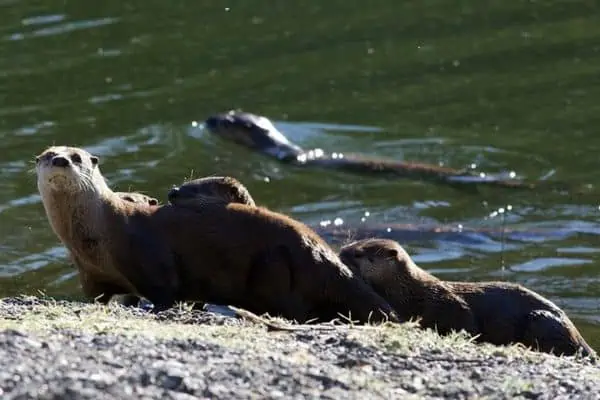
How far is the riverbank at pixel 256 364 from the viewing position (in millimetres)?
4871

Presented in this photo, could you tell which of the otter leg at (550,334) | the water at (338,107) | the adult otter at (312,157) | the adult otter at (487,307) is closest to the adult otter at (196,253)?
the adult otter at (487,307)

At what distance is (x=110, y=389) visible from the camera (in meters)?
4.76

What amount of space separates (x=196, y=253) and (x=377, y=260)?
129cm

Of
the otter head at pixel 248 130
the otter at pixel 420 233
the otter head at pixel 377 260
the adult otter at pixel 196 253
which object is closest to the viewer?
the adult otter at pixel 196 253

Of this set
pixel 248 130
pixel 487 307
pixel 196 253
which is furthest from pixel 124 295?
pixel 248 130

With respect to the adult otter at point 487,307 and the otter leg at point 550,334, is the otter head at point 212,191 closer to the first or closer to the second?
the adult otter at point 487,307

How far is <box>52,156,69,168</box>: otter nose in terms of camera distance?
782cm

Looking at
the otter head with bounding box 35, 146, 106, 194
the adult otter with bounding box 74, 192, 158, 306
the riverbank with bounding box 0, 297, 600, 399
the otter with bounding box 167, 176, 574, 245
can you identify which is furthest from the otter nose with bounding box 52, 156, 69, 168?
the otter with bounding box 167, 176, 574, 245

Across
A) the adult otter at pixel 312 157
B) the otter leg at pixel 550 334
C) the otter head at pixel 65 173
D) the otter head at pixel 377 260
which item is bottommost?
the otter leg at pixel 550 334

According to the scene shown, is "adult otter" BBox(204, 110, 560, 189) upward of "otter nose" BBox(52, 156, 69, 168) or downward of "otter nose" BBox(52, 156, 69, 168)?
downward

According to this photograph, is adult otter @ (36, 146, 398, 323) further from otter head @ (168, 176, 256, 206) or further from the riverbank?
the riverbank

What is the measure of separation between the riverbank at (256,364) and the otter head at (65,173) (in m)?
1.41

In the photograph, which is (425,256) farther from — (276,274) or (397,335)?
(397,335)

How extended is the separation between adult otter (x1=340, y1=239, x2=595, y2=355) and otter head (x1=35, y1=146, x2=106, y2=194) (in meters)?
1.59
